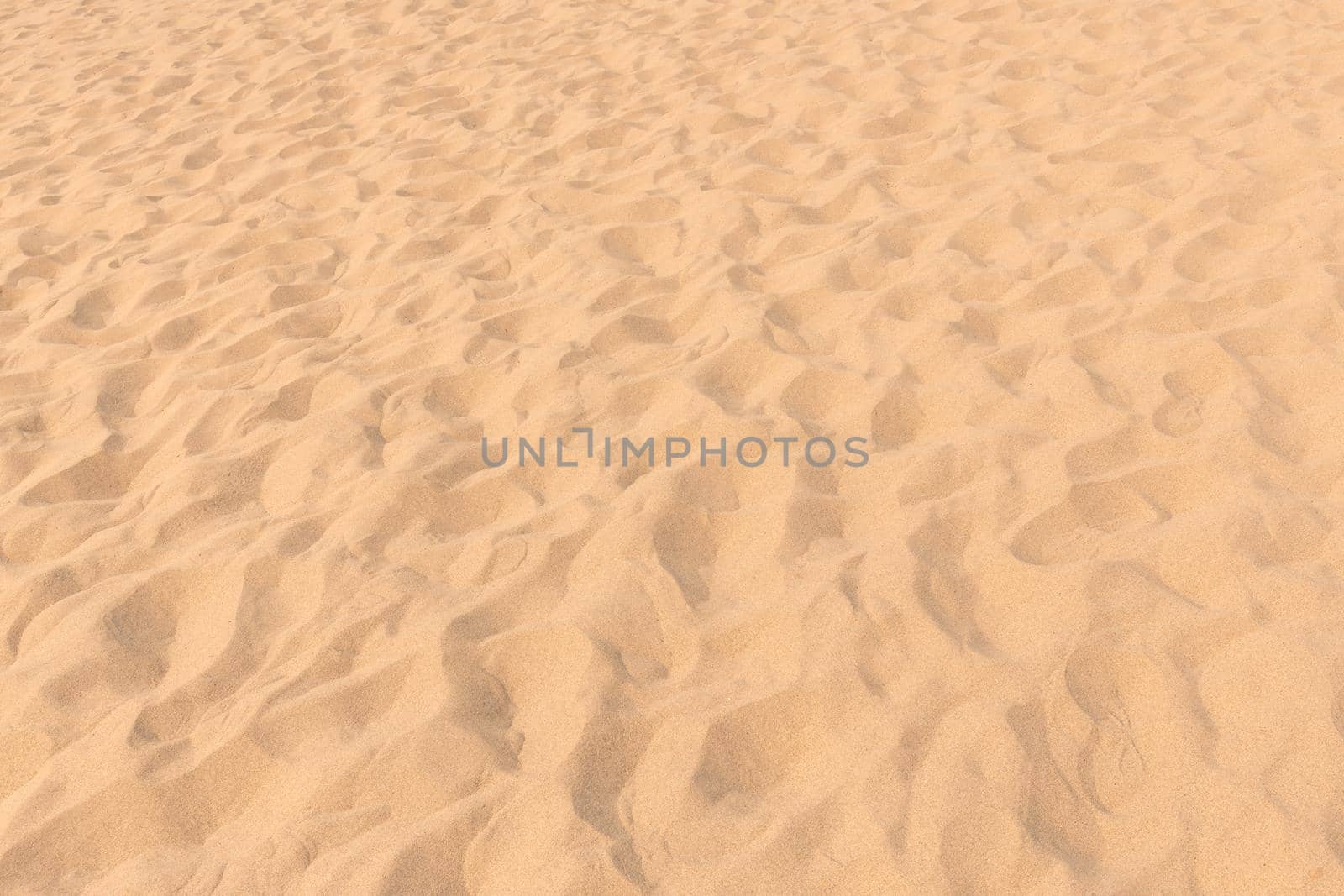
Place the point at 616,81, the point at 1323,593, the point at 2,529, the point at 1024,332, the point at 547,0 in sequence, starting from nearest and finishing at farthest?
the point at 1323,593 → the point at 2,529 → the point at 1024,332 → the point at 616,81 → the point at 547,0

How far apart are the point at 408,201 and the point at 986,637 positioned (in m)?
2.88

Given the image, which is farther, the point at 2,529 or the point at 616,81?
the point at 616,81

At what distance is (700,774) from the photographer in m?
1.93

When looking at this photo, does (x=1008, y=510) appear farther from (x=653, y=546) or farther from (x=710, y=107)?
(x=710, y=107)

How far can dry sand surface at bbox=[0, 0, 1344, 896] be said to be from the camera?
A: 6.09 feet

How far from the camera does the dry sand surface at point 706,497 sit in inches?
73.1

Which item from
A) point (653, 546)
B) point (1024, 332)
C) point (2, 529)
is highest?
point (2, 529)

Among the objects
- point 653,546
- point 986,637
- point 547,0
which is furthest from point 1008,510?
point 547,0

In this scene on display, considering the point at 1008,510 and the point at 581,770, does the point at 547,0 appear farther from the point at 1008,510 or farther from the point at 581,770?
the point at 581,770

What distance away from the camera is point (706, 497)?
2561 millimetres

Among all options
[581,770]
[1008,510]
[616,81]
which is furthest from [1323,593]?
[616,81]

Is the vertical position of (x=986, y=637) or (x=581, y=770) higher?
(x=581, y=770)

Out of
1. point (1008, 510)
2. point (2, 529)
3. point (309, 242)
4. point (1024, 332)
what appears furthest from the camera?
point (309, 242)

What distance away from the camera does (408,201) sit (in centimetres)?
413
